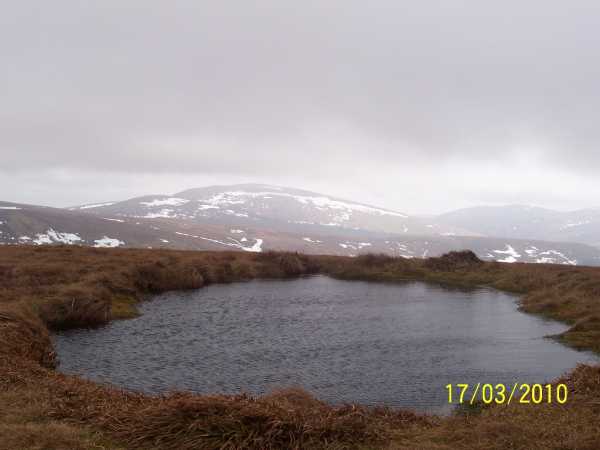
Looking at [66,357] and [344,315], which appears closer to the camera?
[66,357]

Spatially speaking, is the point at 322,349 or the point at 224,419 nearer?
the point at 224,419

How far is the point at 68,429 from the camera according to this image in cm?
1361

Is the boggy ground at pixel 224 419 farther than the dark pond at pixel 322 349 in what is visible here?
No

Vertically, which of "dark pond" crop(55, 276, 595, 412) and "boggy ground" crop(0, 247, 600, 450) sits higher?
"boggy ground" crop(0, 247, 600, 450)

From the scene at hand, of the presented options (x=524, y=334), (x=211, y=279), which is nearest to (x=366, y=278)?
(x=211, y=279)

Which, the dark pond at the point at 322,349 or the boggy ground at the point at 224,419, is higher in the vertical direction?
the boggy ground at the point at 224,419

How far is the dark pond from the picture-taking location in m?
24.6

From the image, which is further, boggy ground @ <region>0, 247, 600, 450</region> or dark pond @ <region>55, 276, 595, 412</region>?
dark pond @ <region>55, 276, 595, 412</region>

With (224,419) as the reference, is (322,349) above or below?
below

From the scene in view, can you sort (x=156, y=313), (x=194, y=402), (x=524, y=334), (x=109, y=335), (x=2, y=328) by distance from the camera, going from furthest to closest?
(x=156, y=313) < (x=524, y=334) < (x=109, y=335) < (x=2, y=328) < (x=194, y=402)

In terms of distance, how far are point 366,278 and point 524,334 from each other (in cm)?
3871

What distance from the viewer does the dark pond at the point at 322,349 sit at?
24.6 metres

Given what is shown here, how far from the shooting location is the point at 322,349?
31672 millimetres

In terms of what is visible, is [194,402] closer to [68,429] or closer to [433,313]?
[68,429]
